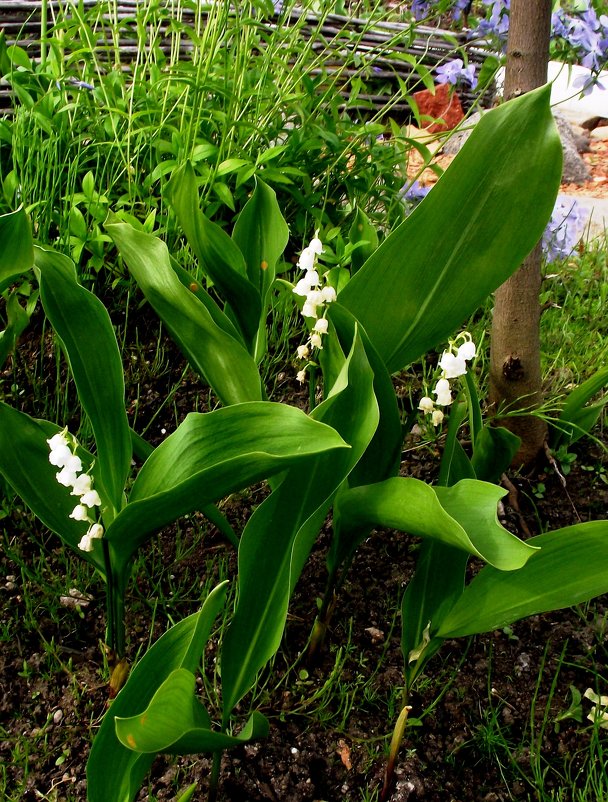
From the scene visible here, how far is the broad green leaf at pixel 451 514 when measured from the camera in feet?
2.97

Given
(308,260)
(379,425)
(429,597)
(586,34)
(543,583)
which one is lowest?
(429,597)

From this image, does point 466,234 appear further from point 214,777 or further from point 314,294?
point 214,777

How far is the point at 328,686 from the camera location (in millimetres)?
1271

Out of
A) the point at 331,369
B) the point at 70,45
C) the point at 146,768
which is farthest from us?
the point at 70,45

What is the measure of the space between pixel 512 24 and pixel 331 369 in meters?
0.70

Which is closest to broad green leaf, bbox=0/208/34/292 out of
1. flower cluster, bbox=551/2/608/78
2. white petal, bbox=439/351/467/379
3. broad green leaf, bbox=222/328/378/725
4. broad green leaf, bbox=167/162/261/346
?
broad green leaf, bbox=167/162/261/346

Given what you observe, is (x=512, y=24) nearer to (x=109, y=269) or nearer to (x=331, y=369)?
(x=331, y=369)

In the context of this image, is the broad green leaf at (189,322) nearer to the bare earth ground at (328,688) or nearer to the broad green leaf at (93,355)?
the broad green leaf at (93,355)

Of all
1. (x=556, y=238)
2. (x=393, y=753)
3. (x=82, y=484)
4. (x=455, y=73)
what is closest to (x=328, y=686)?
(x=393, y=753)

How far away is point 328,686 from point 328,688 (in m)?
0.02

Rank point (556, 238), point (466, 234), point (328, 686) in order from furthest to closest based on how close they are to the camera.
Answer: point (556, 238)
point (328, 686)
point (466, 234)

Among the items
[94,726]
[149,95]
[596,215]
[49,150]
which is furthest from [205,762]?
[596,215]

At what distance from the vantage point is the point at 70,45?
1992mm

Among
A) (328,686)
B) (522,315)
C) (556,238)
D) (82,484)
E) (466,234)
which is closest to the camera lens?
(82,484)
